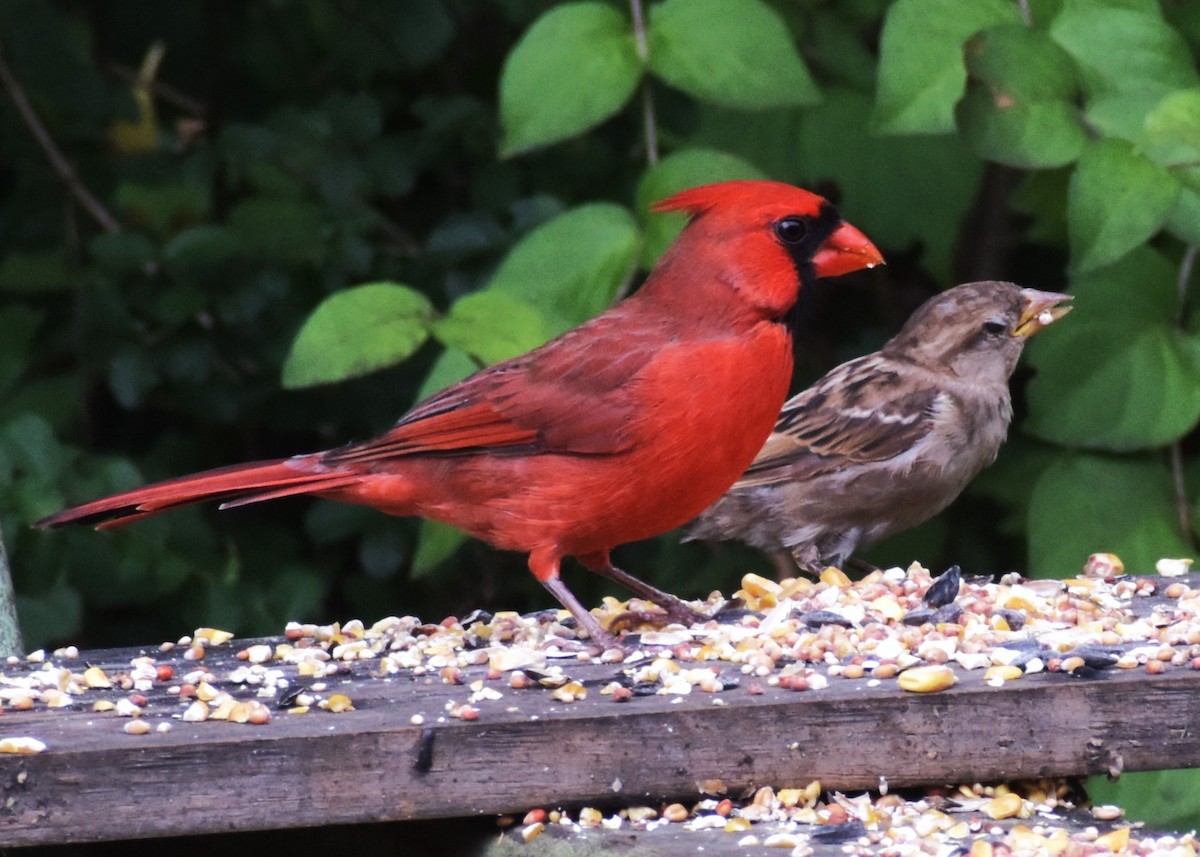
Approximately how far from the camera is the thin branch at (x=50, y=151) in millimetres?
4309

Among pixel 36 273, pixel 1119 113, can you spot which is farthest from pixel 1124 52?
pixel 36 273

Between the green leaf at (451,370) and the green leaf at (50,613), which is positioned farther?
the green leaf at (50,613)

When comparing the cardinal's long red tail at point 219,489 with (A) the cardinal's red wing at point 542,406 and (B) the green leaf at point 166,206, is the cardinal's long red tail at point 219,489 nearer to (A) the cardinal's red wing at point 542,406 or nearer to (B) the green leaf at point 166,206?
(A) the cardinal's red wing at point 542,406

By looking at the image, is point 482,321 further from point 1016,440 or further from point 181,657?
point 1016,440

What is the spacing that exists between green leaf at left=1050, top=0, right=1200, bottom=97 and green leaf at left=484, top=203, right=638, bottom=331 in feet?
2.72

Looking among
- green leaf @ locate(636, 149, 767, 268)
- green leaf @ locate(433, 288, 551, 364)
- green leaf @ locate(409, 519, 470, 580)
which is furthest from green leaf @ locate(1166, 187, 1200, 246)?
green leaf @ locate(409, 519, 470, 580)

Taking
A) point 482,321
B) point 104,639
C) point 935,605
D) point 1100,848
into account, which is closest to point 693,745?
point 1100,848

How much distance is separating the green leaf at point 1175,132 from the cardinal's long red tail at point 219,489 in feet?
4.50

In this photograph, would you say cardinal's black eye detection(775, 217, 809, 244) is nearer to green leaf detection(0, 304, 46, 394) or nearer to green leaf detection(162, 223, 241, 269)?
green leaf detection(162, 223, 241, 269)

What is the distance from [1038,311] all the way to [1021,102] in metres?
0.82

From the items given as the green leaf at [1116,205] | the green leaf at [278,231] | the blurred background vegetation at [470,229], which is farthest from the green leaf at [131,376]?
the green leaf at [1116,205]

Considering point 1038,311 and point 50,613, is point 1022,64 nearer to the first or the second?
point 1038,311

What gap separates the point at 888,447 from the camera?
4.09 m

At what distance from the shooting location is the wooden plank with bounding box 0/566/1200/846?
2.00m
